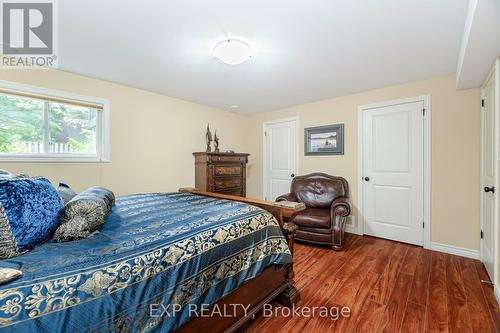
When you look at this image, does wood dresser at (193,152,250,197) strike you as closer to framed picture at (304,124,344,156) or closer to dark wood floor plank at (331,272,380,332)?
framed picture at (304,124,344,156)

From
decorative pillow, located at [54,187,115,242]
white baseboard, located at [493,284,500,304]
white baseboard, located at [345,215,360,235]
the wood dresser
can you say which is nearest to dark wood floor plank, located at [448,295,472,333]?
white baseboard, located at [493,284,500,304]

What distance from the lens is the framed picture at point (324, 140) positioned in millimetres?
3779

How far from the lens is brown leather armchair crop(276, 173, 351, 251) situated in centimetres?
297

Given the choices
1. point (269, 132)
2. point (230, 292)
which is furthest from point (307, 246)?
point (269, 132)

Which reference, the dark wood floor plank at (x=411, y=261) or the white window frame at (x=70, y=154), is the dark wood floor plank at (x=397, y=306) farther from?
the white window frame at (x=70, y=154)

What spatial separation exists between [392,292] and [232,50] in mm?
2694

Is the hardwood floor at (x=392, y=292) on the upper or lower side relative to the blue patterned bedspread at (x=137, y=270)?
lower

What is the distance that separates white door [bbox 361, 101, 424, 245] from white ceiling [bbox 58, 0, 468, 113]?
21.6 inches

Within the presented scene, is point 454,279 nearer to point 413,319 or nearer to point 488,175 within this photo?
point 413,319

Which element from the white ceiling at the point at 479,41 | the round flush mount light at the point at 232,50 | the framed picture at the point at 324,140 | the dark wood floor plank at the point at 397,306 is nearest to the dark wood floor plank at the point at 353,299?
the dark wood floor plank at the point at 397,306

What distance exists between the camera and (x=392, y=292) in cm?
196

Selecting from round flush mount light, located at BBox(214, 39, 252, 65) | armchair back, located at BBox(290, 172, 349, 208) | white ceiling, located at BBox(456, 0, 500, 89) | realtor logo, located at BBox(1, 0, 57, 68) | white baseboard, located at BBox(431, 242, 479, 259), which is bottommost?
white baseboard, located at BBox(431, 242, 479, 259)

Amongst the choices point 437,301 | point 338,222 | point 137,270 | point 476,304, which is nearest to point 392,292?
point 437,301

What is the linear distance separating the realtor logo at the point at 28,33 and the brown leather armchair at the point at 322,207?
326cm
